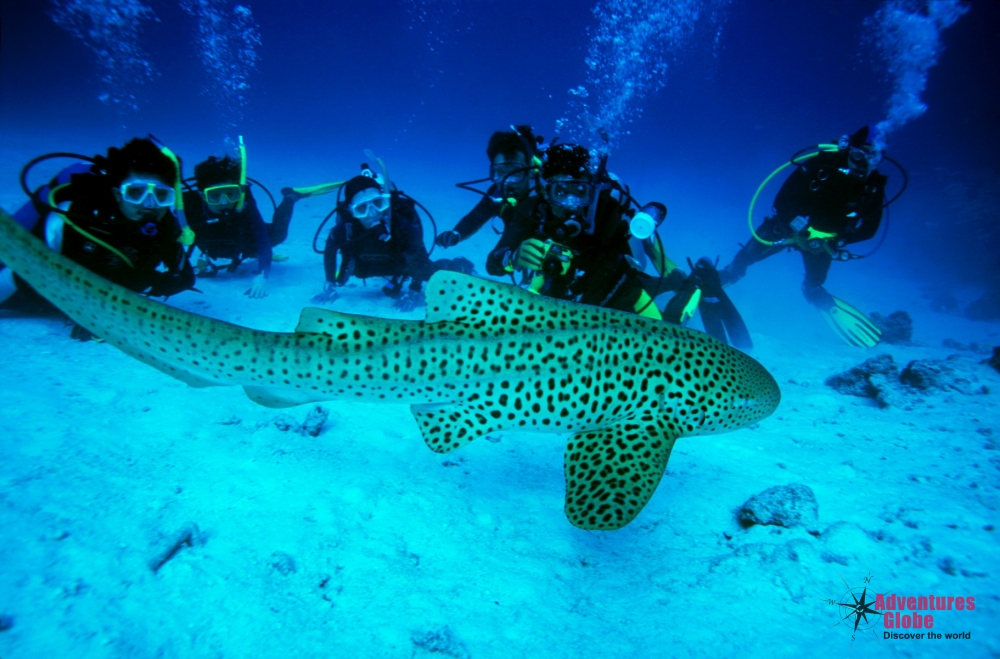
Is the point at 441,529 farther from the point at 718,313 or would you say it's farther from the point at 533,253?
the point at 718,313

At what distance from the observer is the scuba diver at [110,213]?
247 inches

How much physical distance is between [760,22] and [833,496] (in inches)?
1969

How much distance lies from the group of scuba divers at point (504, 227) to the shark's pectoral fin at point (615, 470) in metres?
3.31

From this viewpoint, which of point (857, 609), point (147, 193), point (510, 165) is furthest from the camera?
point (510, 165)

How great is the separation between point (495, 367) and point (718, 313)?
8936mm

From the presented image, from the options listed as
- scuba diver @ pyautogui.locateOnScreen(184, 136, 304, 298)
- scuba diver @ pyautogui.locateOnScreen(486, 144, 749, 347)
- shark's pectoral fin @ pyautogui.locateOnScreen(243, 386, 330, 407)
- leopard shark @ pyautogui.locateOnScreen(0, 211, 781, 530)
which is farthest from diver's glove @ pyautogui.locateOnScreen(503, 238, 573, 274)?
scuba diver @ pyautogui.locateOnScreen(184, 136, 304, 298)

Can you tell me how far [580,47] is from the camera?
6888 cm

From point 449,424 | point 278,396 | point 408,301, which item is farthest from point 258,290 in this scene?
point 449,424

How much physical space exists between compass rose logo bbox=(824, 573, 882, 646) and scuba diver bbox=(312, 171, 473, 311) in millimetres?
8272

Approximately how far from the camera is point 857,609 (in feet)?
8.75

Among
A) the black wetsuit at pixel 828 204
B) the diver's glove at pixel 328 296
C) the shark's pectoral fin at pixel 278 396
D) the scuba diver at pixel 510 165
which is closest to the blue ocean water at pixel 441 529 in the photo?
the diver's glove at pixel 328 296

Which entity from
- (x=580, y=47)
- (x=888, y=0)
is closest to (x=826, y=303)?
(x=888, y=0)

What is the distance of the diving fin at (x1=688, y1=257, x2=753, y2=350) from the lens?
33.1 feet

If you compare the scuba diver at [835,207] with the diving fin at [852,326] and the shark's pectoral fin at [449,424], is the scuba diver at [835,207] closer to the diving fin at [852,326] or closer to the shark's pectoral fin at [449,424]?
the diving fin at [852,326]
